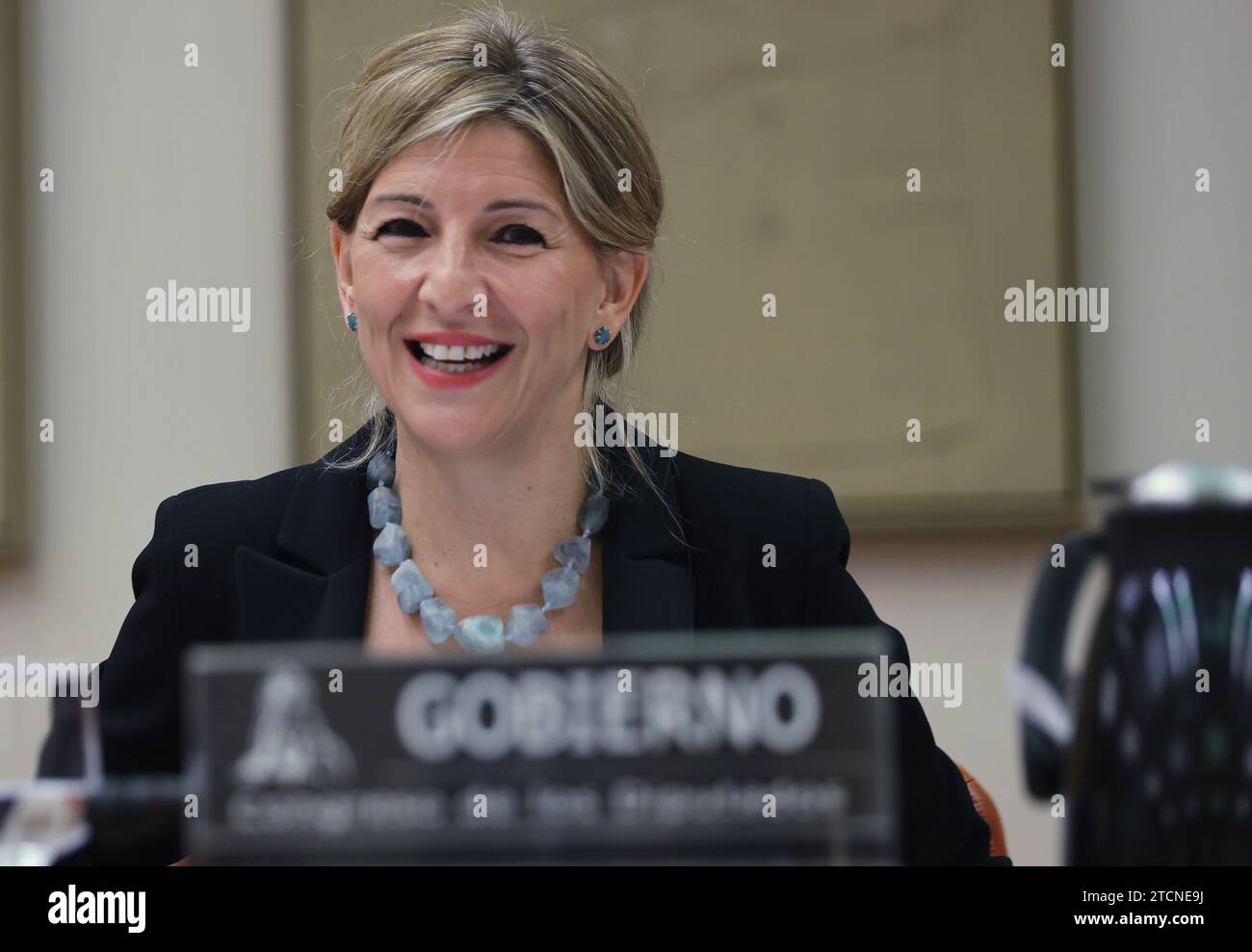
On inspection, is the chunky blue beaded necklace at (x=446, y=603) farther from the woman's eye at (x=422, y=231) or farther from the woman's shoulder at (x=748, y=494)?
the woman's eye at (x=422, y=231)

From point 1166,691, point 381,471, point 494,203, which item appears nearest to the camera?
point 1166,691

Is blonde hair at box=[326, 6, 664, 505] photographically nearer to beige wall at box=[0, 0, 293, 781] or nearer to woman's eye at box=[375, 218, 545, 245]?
woman's eye at box=[375, 218, 545, 245]

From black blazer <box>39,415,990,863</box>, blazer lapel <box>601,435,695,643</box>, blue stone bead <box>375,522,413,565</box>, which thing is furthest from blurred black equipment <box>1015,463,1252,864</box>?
blue stone bead <box>375,522,413,565</box>

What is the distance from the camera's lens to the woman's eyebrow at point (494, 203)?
122 cm

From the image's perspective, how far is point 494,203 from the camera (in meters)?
1.21

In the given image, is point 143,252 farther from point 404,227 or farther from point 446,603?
point 446,603

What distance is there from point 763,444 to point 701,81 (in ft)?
1.39

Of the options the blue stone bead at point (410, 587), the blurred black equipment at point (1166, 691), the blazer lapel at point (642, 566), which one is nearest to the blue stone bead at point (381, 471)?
the blue stone bead at point (410, 587)

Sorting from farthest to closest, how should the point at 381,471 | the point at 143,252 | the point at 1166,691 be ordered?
the point at 143,252 → the point at 381,471 → the point at 1166,691

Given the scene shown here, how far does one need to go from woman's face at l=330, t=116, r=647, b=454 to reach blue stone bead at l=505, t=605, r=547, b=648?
0.16 m

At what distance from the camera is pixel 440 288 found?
4.05 ft

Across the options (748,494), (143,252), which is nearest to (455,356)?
(748,494)

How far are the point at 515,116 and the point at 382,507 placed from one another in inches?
14.6
